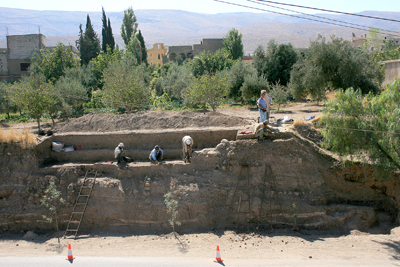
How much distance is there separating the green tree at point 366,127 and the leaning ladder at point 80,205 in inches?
348

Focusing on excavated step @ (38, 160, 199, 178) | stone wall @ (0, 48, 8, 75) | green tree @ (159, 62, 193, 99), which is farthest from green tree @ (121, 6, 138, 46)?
excavated step @ (38, 160, 199, 178)

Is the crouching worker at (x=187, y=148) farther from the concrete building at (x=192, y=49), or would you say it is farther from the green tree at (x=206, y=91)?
the concrete building at (x=192, y=49)

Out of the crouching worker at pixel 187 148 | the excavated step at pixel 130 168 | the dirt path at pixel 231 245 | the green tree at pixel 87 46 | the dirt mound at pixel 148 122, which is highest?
the green tree at pixel 87 46

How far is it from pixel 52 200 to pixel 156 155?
4.08m

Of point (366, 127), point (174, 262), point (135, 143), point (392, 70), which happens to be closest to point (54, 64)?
point (135, 143)

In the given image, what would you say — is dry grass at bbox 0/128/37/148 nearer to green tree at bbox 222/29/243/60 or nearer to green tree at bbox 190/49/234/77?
green tree at bbox 190/49/234/77

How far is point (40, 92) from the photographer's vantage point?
17359mm

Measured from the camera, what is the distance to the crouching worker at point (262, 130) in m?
11.0

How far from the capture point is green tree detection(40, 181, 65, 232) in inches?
410

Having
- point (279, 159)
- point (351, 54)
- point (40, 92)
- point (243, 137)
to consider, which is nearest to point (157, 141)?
point (243, 137)

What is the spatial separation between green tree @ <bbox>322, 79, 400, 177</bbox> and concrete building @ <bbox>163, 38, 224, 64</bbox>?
38419mm

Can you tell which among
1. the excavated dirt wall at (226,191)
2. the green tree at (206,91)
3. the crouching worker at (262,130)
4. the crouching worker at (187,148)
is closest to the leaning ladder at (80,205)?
the excavated dirt wall at (226,191)

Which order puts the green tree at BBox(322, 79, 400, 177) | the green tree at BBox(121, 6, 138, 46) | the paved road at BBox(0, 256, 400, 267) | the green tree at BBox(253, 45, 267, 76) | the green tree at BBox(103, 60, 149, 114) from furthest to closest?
the green tree at BBox(121, 6, 138, 46) → the green tree at BBox(253, 45, 267, 76) → the green tree at BBox(103, 60, 149, 114) → the green tree at BBox(322, 79, 400, 177) → the paved road at BBox(0, 256, 400, 267)

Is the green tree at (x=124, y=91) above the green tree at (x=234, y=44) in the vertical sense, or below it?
below
